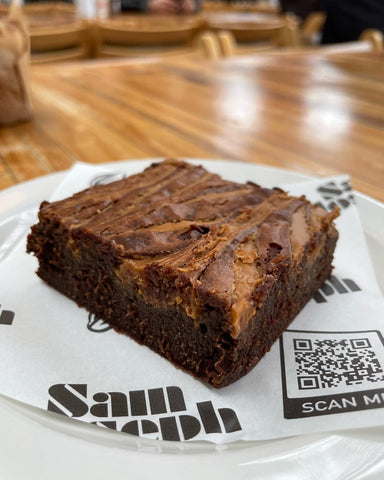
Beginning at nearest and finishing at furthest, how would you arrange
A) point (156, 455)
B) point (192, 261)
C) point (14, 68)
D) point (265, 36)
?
point (156, 455)
point (192, 261)
point (14, 68)
point (265, 36)

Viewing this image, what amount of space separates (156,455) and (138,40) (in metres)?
6.34

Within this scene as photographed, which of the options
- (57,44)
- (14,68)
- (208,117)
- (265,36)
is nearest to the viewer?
(14,68)

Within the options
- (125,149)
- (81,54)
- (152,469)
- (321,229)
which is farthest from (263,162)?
(81,54)

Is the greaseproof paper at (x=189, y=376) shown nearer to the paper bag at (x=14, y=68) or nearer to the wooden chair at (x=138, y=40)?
the paper bag at (x=14, y=68)

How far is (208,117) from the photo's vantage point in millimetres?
2771

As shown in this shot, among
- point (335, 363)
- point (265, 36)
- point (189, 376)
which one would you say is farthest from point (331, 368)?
point (265, 36)

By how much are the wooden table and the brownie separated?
2.22 feet

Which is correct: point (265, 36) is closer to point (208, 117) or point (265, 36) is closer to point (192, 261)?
point (208, 117)

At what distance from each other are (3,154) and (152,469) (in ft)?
5.76

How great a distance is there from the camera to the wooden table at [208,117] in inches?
88.1

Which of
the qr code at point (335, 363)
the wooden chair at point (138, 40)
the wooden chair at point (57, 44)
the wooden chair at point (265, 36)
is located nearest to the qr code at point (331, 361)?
the qr code at point (335, 363)

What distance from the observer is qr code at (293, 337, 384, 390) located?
3.67 feet

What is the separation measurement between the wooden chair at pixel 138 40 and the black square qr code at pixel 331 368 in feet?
19.0

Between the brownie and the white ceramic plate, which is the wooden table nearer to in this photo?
the brownie
